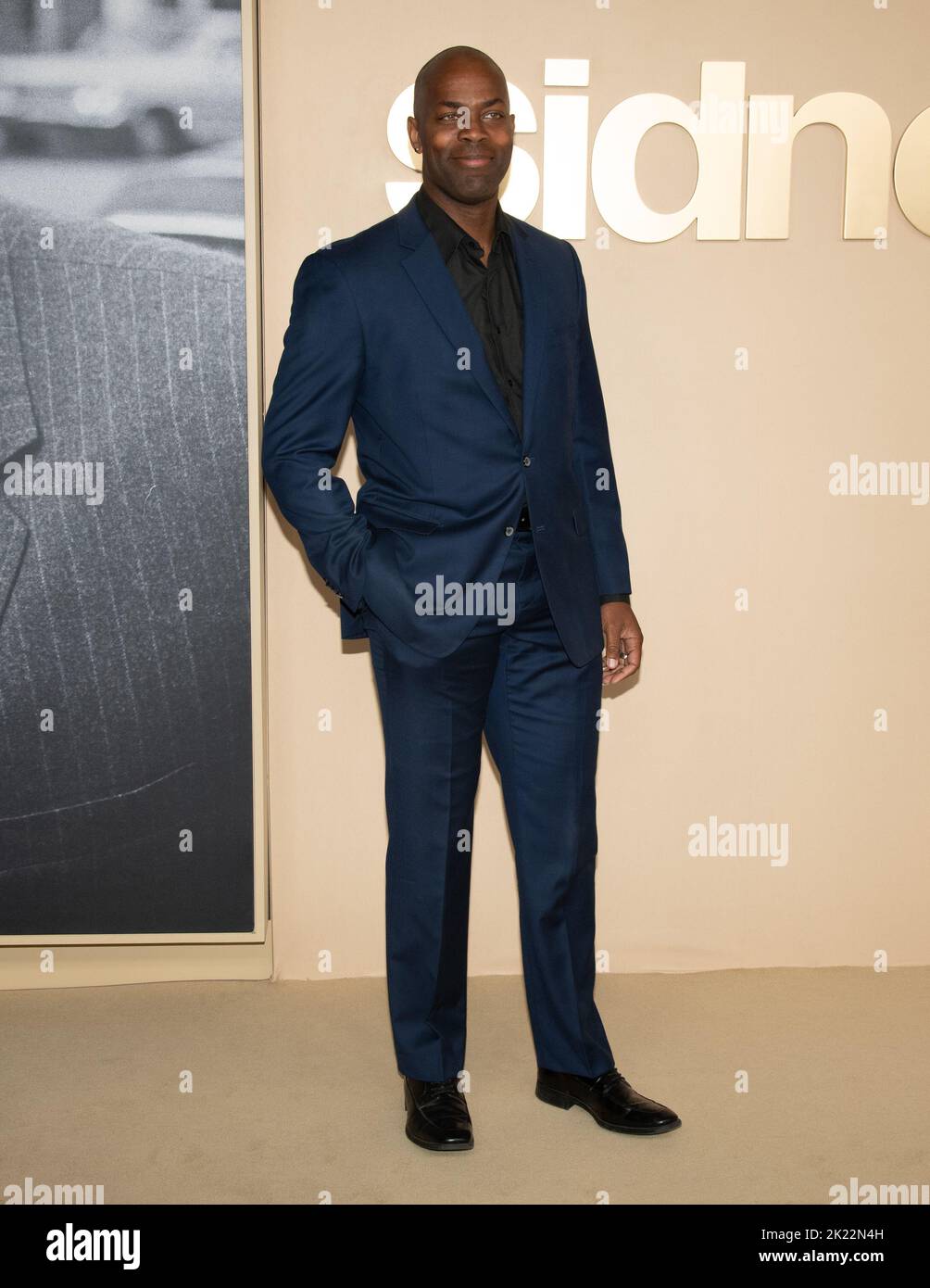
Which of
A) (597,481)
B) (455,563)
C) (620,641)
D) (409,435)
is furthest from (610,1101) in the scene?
(409,435)

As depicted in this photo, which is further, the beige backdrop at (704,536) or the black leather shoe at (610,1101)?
the beige backdrop at (704,536)

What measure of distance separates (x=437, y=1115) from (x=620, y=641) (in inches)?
35.4

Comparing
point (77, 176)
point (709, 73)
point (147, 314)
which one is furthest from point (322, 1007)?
point (709, 73)

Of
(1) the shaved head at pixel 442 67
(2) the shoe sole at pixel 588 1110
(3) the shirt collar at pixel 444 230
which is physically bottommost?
(2) the shoe sole at pixel 588 1110

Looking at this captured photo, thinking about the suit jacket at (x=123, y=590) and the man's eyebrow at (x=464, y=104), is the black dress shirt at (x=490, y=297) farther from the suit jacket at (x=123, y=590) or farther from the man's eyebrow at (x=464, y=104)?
the suit jacket at (x=123, y=590)

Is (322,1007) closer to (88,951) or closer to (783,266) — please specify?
(88,951)

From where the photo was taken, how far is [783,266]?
2824 millimetres

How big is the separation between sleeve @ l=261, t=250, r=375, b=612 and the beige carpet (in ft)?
3.13

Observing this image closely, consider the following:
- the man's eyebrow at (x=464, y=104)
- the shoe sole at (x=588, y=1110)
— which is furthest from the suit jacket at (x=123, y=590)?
the shoe sole at (x=588, y=1110)

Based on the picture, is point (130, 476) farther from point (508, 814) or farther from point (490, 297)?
point (508, 814)

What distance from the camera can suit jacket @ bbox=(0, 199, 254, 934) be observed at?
269 cm

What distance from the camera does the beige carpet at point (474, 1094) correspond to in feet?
6.77

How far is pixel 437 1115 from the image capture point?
7.17 ft
